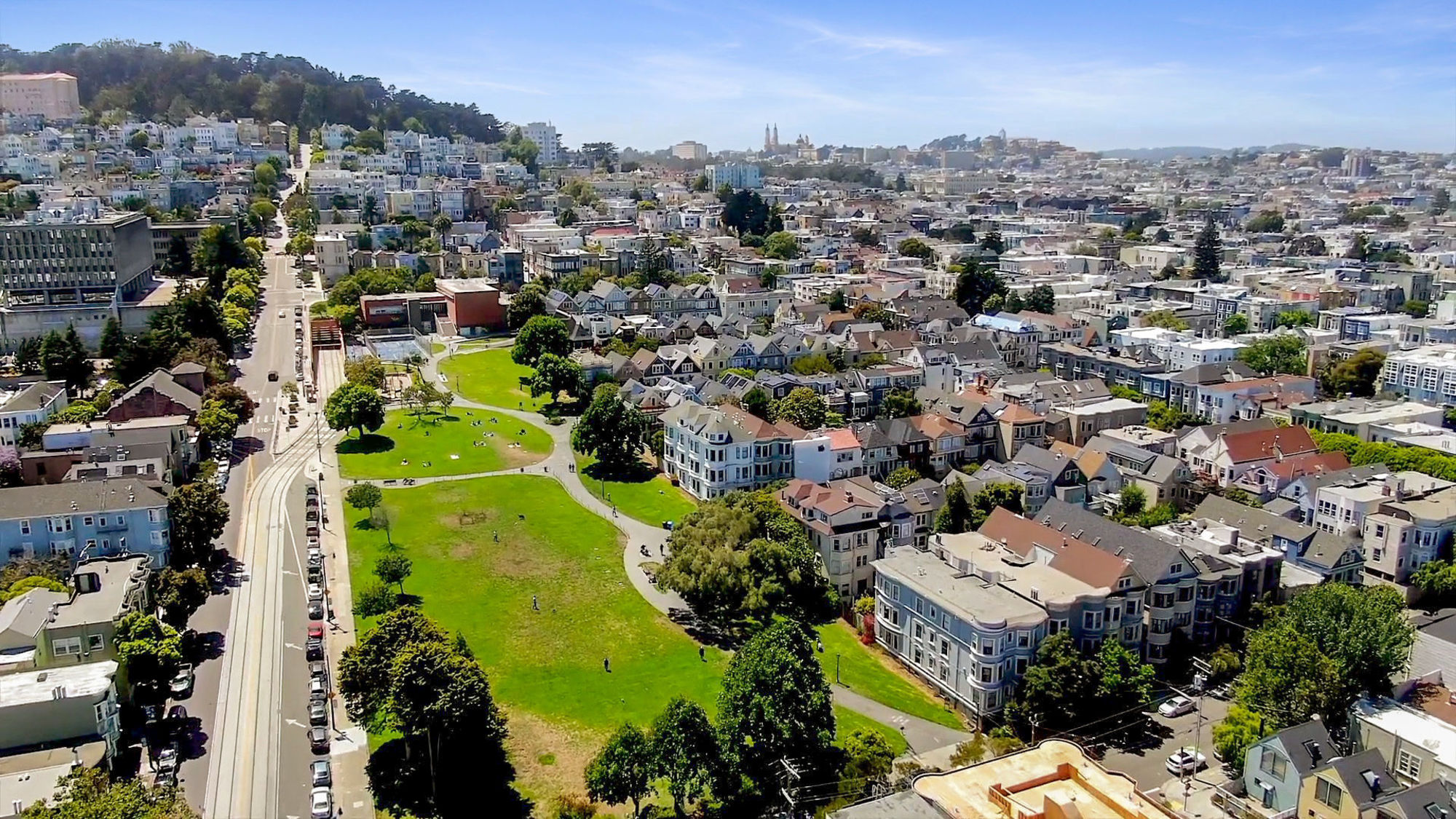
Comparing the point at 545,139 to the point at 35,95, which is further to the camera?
the point at 545,139

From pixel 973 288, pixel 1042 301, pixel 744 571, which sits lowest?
pixel 744 571

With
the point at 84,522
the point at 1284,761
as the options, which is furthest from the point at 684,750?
the point at 84,522

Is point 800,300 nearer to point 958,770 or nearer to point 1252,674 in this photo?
point 1252,674

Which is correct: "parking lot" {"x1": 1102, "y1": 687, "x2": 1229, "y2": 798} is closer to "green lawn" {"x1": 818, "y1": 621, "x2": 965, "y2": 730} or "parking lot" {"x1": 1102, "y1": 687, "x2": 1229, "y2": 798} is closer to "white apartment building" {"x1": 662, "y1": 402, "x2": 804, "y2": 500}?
"green lawn" {"x1": 818, "y1": 621, "x2": 965, "y2": 730}

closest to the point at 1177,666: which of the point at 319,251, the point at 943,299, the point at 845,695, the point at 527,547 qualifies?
the point at 845,695

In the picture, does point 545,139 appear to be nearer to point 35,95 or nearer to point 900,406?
point 35,95

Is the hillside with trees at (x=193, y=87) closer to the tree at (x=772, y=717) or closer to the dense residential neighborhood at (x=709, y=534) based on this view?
the dense residential neighborhood at (x=709, y=534)

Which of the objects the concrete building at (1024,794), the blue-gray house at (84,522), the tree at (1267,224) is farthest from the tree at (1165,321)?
the tree at (1267,224)
